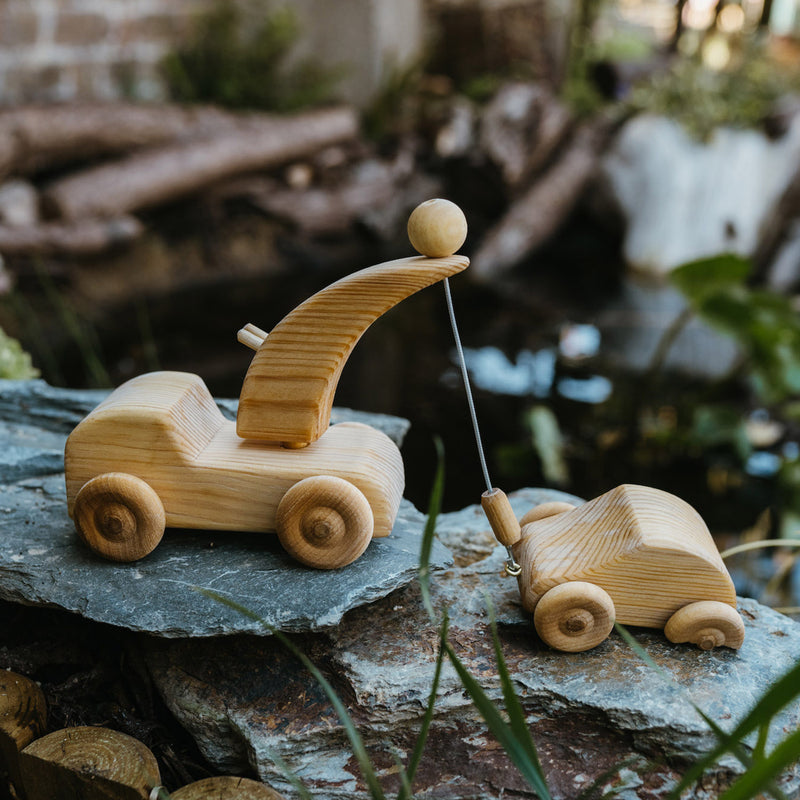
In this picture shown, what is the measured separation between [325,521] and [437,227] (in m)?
0.61

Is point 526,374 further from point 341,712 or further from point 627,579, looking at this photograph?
point 341,712

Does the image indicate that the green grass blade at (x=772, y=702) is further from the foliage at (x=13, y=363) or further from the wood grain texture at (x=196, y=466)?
the foliage at (x=13, y=363)

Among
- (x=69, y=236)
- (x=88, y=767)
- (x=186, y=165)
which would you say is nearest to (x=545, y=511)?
(x=88, y=767)

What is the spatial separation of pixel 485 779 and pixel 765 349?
2668 mm

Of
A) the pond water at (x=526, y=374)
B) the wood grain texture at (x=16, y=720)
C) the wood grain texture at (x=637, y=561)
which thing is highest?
the wood grain texture at (x=637, y=561)

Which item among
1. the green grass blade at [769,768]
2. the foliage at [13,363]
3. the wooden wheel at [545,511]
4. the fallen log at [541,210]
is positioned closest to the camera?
the green grass blade at [769,768]

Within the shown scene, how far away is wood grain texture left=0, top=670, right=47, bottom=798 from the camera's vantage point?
62.7 inches

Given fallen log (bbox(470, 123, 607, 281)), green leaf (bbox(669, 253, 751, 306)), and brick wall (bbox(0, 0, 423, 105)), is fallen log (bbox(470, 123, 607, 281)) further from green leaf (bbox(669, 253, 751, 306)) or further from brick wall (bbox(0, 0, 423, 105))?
green leaf (bbox(669, 253, 751, 306))

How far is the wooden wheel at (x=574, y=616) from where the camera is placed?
163cm

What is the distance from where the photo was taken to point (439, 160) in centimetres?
700

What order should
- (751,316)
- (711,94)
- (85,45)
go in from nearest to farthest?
(751,316) → (85,45) → (711,94)

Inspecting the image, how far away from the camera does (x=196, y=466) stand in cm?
174

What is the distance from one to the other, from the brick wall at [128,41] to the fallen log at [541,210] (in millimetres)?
1997

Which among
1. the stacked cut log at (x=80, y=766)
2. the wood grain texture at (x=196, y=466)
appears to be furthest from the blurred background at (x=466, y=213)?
the stacked cut log at (x=80, y=766)
